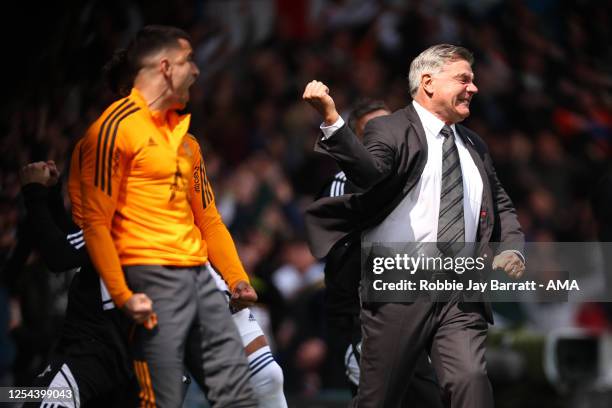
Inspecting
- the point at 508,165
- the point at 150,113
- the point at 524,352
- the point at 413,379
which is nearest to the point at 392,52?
the point at 508,165

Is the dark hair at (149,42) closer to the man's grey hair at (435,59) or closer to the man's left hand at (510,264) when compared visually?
the man's grey hair at (435,59)

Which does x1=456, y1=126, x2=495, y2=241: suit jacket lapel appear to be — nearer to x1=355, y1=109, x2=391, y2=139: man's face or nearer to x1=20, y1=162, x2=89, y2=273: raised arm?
x1=355, y1=109, x2=391, y2=139: man's face

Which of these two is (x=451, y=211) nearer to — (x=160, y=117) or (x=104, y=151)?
(x=160, y=117)

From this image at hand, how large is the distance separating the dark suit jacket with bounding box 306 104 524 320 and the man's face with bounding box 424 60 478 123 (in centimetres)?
15

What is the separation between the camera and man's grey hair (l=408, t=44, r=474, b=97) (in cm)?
616

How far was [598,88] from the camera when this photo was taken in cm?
1420

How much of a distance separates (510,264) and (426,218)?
1.61 ft

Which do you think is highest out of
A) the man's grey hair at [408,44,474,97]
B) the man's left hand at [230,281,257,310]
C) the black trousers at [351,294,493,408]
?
the man's grey hair at [408,44,474,97]

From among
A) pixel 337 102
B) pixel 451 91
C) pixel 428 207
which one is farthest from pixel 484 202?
pixel 337 102

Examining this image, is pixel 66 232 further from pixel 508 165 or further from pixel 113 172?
pixel 508 165

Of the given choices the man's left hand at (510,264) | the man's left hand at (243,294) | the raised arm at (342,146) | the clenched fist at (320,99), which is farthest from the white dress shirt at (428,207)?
the man's left hand at (243,294)

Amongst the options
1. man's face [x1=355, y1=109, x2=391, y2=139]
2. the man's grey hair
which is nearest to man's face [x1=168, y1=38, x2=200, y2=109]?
the man's grey hair

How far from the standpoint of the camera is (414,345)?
5906 millimetres

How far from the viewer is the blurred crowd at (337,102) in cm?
1182
